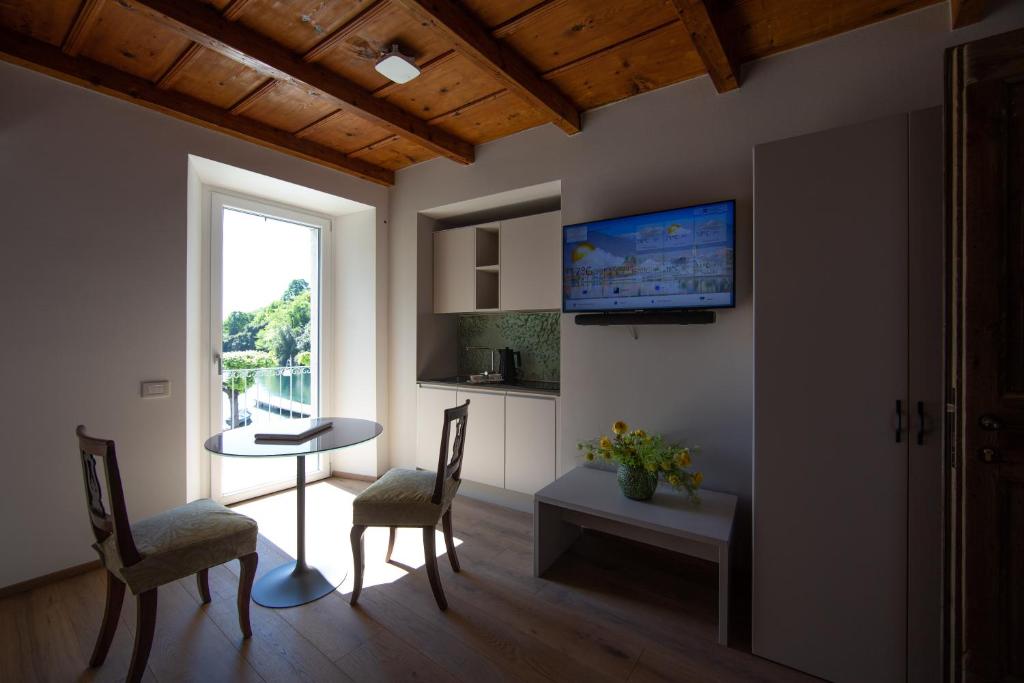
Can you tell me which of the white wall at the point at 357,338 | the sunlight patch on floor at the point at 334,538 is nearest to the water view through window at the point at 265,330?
the white wall at the point at 357,338

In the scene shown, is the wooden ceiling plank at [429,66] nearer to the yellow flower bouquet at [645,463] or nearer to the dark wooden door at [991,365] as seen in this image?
the dark wooden door at [991,365]

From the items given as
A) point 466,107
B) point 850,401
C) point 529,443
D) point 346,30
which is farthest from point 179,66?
point 850,401

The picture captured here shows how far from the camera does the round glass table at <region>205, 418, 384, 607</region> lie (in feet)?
6.40

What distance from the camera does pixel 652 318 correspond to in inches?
95.8

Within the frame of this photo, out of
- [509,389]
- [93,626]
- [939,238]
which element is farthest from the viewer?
[509,389]

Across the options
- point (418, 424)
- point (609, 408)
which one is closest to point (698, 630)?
point (609, 408)

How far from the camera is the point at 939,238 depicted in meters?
1.44

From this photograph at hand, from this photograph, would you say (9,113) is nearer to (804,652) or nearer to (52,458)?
(52,458)

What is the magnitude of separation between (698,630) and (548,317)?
87.8 inches

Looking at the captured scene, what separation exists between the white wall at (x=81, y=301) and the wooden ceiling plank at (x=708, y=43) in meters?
2.88

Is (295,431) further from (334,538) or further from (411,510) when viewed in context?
(334,538)

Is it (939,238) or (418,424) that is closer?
(939,238)

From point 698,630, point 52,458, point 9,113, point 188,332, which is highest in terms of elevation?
point 9,113

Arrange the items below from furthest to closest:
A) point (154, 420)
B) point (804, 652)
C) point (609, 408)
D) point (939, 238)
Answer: point (609, 408), point (154, 420), point (804, 652), point (939, 238)
